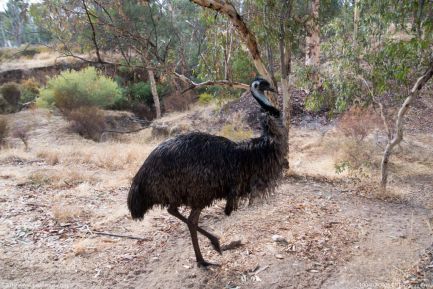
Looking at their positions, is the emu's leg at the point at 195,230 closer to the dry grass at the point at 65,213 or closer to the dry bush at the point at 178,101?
the dry grass at the point at 65,213

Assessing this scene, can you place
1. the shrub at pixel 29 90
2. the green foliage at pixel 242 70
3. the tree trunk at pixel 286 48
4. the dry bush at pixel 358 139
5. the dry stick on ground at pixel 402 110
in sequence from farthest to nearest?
the shrub at pixel 29 90 → the green foliage at pixel 242 70 → the dry bush at pixel 358 139 → the tree trunk at pixel 286 48 → the dry stick on ground at pixel 402 110

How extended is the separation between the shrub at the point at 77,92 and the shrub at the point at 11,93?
12.9 ft

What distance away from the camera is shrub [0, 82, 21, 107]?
62.8ft

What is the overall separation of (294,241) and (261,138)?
4.73 feet

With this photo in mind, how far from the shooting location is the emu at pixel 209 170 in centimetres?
366

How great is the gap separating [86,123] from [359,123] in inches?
376

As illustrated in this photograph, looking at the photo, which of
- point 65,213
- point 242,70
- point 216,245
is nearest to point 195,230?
point 216,245

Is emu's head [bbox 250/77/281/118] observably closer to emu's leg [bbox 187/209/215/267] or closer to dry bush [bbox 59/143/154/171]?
emu's leg [bbox 187/209/215/267]

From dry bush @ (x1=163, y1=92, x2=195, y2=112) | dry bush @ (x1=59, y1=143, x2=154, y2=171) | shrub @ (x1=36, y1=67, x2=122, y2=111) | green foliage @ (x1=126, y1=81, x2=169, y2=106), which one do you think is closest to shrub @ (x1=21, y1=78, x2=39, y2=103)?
shrub @ (x1=36, y1=67, x2=122, y2=111)

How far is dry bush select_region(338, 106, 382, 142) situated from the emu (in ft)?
19.8

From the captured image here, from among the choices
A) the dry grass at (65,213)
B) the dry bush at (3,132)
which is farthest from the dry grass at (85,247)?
the dry bush at (3,132)

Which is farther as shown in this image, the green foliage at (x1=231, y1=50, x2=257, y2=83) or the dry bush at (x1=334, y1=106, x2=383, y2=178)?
the green foliage at (x1=231, y1=50, x2=257, y2=83)

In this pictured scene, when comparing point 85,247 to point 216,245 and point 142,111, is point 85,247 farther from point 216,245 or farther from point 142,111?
point 142,111

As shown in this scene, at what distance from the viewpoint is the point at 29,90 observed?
20156 mm
